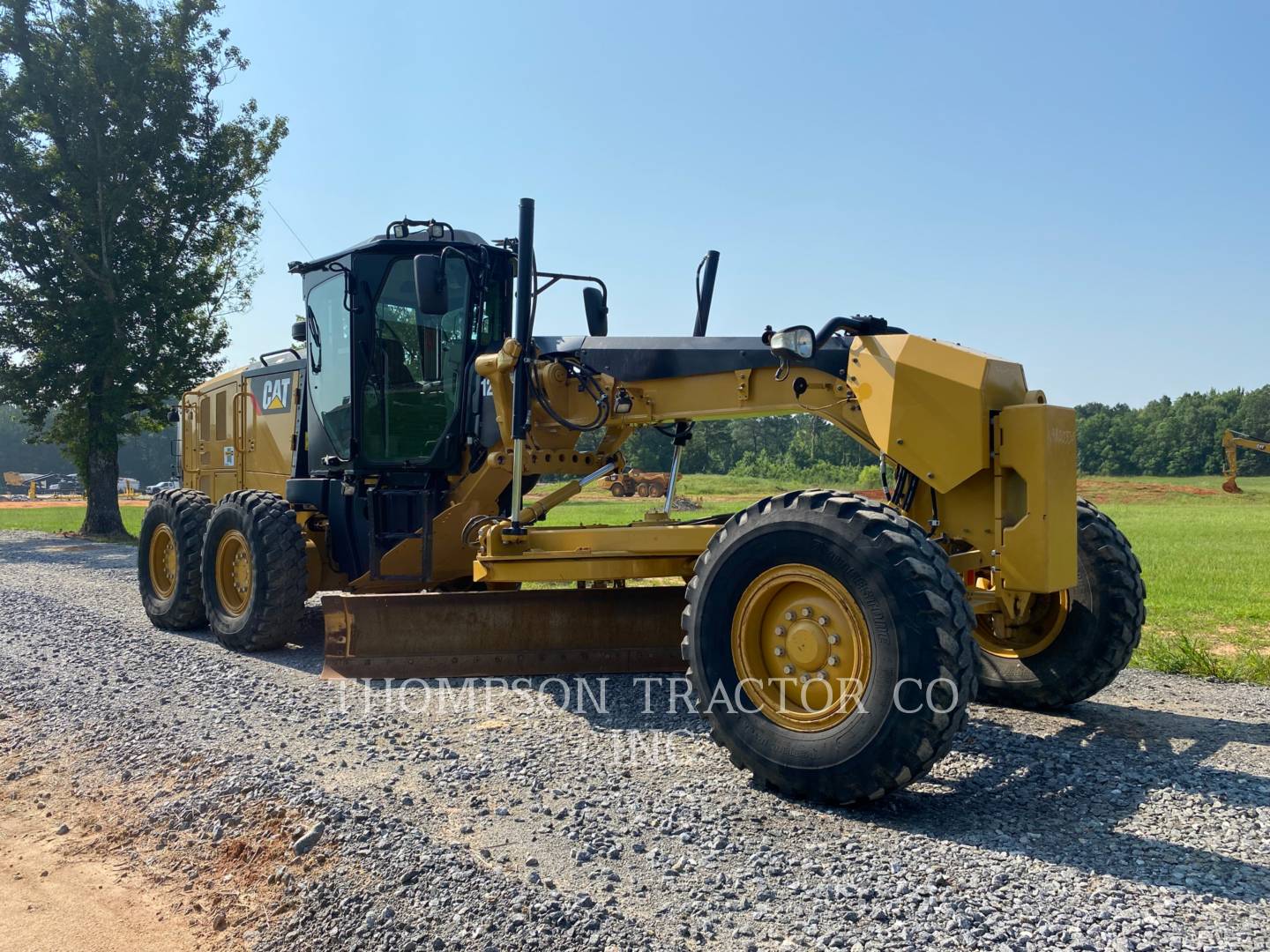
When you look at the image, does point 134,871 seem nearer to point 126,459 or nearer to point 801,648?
point 801,648

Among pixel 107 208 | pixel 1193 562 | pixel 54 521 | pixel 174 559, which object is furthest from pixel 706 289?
pixel 54 521

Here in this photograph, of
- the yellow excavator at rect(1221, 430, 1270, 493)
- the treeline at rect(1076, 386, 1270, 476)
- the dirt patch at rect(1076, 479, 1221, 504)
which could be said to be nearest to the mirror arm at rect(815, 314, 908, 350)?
the yellow excavator at rect(1221, 430, 1270, 493)

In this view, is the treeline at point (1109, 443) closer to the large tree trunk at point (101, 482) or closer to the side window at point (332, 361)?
the large tree trunk at point (101, 482)

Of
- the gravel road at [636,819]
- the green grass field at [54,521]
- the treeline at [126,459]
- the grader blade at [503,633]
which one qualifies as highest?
the treeline at [126,459]

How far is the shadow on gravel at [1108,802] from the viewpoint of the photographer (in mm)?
3475

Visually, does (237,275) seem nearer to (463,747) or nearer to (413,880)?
(463,747)

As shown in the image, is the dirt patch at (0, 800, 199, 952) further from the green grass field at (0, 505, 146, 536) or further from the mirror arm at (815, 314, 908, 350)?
the green grass field at (0, 505, 146, 536)

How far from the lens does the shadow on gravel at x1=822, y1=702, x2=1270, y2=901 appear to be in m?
3.47

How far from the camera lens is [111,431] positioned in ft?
68.4

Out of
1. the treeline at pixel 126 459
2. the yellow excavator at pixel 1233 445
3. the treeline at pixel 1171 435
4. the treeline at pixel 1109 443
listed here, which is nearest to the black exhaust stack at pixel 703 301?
the yellow excavator at pixel 1233 445

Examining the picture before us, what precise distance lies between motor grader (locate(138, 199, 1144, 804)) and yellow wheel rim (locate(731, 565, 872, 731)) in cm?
1

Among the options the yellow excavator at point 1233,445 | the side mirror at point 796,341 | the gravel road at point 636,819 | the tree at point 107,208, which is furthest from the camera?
the yellow excavator at point 1233,445

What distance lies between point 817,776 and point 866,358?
2036 mm

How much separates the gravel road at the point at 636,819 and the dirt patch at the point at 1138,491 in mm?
42142
